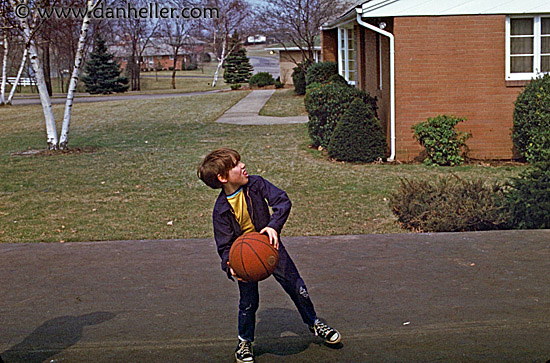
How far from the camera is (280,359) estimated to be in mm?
4281

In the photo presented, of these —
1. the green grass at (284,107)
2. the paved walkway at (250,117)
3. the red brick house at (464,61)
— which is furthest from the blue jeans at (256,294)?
the green grass at (284,107)

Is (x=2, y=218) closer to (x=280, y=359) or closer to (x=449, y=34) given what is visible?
(x=280, y=359)

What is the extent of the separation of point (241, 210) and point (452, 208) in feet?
13.4

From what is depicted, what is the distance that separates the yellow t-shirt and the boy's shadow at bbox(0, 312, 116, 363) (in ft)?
4.92

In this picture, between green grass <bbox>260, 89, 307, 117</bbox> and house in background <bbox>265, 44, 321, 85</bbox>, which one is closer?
green grass <bbox>260, 89, 307, 117</bbox>

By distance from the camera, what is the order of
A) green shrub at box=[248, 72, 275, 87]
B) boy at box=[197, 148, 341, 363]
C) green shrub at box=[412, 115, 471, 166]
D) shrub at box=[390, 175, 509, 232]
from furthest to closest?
green shrub at box=[248, 72, 275, 87] < green shrub at box=[412, 115, 471, 166] < shrub at box=[390, 175, 509, 232] < boy at box=[197, 148, 341, 363]

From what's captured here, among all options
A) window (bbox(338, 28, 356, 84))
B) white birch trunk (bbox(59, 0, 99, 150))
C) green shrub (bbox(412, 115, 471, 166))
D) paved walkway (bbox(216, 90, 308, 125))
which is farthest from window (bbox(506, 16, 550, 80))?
paved walkway (bbox(216, 90, 308, 125))

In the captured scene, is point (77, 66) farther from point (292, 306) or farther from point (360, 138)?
point (292, 306)

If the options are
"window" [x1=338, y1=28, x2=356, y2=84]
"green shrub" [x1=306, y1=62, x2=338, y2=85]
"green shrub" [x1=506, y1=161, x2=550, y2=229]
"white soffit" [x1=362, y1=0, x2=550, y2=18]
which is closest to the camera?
"green shrub" [x1=506, y1=161, x2=550, y2=229]

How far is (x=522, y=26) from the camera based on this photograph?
12719mm

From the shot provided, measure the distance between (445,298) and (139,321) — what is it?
2333 mm

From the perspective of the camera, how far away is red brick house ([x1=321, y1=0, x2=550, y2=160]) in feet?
40.9

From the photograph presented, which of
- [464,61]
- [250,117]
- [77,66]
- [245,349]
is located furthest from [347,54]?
[245,349]

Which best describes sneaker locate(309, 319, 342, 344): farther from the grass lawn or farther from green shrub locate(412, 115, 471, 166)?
green shrub locate(412, 115, 471, 166)
